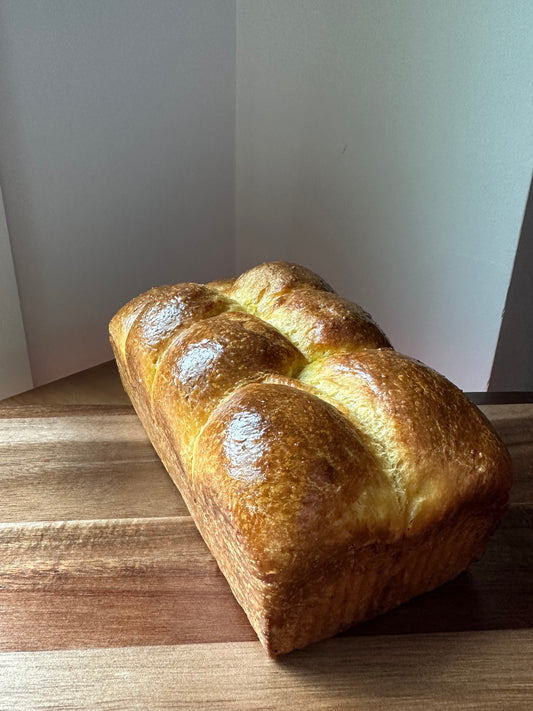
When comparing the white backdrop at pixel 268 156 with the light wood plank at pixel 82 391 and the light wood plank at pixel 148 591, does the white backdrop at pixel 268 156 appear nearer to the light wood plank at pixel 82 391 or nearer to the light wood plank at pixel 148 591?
the light wood plank at pixel 82 391

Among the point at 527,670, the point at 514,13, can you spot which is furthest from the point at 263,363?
the point at 514,13

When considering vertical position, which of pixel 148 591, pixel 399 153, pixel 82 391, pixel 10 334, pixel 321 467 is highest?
pixel 399 153

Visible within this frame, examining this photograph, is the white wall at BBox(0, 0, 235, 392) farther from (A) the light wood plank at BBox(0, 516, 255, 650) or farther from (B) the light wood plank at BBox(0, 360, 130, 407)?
(A) the light wood plank at BBox(0, 516, 255, 650)

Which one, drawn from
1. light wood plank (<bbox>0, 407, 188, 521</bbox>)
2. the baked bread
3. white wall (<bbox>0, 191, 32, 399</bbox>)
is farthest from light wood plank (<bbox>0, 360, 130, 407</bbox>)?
the baked bread

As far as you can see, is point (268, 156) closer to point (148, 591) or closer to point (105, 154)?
point (105, 154)

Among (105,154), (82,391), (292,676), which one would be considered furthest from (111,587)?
(105,154)

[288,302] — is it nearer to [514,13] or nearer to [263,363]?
[263,363]
